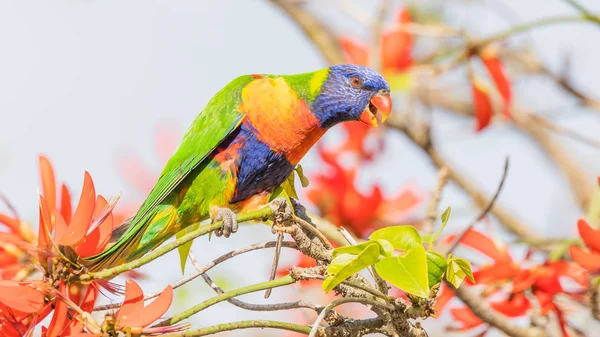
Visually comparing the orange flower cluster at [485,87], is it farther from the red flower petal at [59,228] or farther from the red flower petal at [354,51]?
the red flower petal at [59,228]

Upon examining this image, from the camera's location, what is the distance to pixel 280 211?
3.69ft

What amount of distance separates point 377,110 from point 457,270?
97 centimetres

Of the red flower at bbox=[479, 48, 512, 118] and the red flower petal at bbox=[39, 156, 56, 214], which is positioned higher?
the red flower petal at bbox=[39, 156, 56, 214]

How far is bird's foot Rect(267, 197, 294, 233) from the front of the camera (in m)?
1.10

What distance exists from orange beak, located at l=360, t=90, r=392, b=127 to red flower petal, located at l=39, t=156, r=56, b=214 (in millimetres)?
954

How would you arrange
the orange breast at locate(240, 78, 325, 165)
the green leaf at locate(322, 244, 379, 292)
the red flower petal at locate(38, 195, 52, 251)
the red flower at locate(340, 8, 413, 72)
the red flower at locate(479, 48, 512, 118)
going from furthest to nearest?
the red flower at locate(340, 8, 413, 72)
the red flower at locate(479, 48, 512, 118)
the orange breast at locate(240, 78, 325, 165)
the red flower petal at locate(38, 195, 52, 251)
the green leaf at locate(322, 244, 379, 292)

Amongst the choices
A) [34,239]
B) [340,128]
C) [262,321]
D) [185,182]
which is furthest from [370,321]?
[340,128]

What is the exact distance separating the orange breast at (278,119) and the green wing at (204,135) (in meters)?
0.03

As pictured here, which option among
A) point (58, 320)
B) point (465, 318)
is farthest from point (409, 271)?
point (465, 318)

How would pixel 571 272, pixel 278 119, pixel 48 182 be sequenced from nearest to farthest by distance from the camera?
pixel 48 182 < pixel 571 272 < pixel 278 119

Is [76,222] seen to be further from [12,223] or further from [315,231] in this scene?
[315,231]

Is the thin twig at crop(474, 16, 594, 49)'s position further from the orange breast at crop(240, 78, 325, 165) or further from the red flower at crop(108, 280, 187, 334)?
the red flower at crop(108, 280, 187, 334)

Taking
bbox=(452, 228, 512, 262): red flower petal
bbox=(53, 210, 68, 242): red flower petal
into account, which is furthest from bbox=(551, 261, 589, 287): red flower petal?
bbox=(53, 210, 68, 242): red flower petal

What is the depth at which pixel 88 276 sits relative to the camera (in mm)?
955
